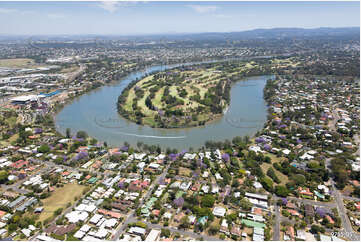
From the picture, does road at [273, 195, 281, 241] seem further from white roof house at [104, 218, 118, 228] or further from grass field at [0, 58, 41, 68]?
grass field at [0, 58, 41, 68]

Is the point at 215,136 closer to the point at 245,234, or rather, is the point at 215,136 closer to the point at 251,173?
the point at 251,173

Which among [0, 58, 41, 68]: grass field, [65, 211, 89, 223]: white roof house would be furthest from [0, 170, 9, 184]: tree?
[0, 58, 41, 68]: grass field

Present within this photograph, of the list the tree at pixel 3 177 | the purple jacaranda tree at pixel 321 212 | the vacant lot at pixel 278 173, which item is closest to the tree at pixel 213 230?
the purple jacaranda tree at pixel 321 212

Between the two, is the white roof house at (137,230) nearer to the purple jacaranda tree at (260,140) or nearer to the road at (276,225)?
the road at (276,225)

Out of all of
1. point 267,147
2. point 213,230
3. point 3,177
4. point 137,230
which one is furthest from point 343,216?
point 3,177

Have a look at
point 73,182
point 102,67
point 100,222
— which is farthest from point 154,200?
point 102,67
